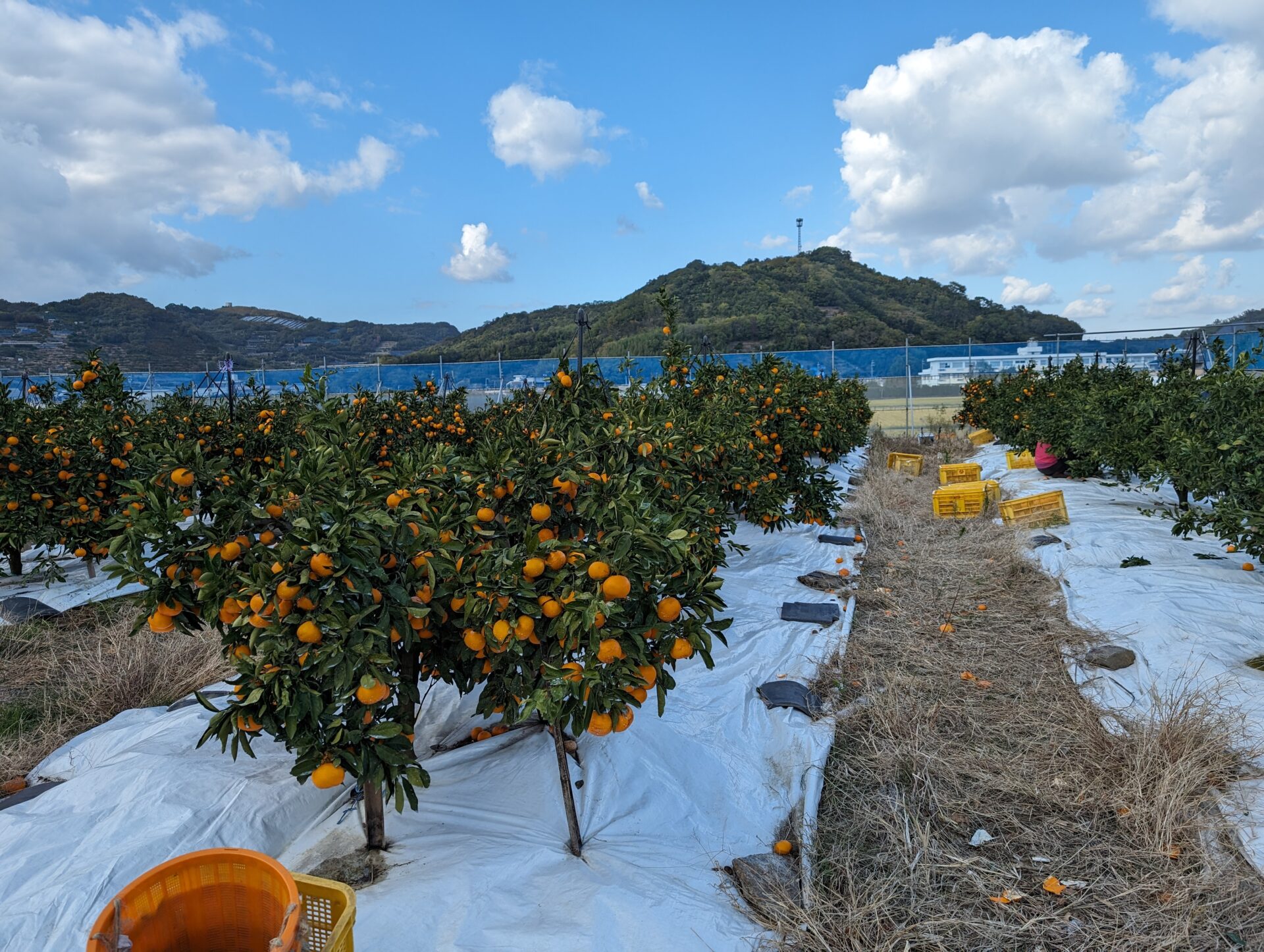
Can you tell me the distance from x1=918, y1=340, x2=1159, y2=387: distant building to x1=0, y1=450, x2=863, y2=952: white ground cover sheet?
1551 cm

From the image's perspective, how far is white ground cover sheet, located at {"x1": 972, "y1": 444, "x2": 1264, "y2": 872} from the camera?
10.5ft

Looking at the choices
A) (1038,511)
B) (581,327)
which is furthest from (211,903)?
(1038,511)

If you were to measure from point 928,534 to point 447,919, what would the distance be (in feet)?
20.9

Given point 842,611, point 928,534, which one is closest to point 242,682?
point 842,611

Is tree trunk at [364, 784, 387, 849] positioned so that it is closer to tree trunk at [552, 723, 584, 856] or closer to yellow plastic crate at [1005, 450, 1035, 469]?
tree trunk at [552, 723, 584, 856]

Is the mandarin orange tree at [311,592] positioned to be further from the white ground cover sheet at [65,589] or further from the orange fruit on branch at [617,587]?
the white ground cover sheet at [65,589]

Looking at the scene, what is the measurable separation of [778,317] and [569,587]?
28.4 m

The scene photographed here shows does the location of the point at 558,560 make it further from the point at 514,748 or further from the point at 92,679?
the point at 92,679

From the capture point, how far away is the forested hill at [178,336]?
108 ft

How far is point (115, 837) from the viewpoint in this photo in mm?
2193

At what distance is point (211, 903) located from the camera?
58.2 inches

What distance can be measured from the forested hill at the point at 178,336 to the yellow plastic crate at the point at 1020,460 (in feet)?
76.8

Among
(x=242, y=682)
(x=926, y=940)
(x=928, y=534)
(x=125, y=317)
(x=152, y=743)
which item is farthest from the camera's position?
(x=125, y=317)

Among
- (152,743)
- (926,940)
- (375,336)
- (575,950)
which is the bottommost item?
(926,940)
